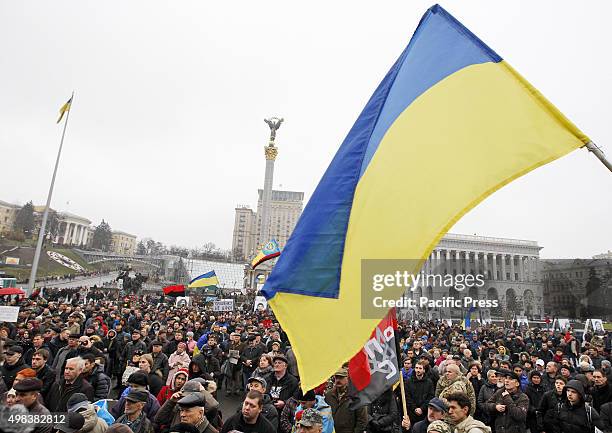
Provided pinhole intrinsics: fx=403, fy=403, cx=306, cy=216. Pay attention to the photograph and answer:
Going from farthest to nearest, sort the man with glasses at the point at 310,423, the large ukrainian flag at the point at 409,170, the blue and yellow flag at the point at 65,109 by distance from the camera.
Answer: the blue and yellow flag at the point at 65,109 < the man with glasses at the point at 310,423 < the large ukrainian flag at the point at 409,170

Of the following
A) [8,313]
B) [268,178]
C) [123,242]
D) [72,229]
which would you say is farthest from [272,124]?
[123,242]

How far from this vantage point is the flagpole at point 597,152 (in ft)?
8.65

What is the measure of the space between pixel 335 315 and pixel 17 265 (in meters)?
61.0

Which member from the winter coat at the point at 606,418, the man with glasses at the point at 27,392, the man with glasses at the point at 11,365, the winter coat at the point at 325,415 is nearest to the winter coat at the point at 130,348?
the man with glasses at the point at 11,365

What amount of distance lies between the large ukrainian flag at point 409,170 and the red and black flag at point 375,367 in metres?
1.05

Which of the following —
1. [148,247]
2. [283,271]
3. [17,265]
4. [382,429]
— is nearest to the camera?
[283,271]

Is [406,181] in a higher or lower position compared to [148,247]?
lower

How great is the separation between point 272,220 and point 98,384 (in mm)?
125019

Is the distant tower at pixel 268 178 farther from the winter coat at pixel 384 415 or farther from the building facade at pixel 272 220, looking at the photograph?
the building facade at pixel 272 220

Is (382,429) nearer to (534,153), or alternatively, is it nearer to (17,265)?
(534,153)

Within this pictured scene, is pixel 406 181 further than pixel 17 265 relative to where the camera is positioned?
No

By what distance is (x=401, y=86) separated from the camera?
11.8 ft

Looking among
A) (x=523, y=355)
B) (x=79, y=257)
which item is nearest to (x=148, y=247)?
(x=79, y=257)

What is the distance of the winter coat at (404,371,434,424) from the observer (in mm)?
6391
